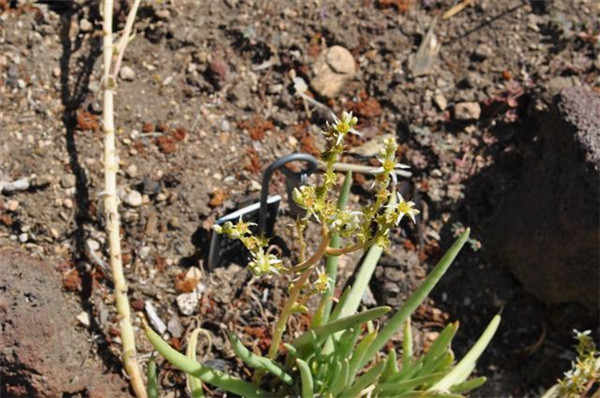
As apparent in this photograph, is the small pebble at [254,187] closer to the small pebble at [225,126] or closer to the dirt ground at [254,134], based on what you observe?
the dirt ground at [254,134]

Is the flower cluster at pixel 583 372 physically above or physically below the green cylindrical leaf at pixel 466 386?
above

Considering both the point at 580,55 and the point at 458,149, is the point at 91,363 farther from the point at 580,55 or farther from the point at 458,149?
the point at 580,55

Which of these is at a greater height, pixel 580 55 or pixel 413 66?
pixel 580 55

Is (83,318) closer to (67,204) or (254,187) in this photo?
(67,204)

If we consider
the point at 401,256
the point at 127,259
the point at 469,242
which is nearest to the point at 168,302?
the point at 127,259

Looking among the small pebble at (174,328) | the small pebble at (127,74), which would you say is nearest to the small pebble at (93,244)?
the small pebble at (174,328)

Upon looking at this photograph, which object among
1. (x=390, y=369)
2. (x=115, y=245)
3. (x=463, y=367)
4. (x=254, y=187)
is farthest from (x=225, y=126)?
(x=463, y=367)

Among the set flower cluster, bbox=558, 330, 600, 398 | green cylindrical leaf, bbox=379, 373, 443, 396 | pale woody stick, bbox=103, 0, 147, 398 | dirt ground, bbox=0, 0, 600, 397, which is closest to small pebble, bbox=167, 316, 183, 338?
dirt ground, bbox=0, 0, 600, 397
